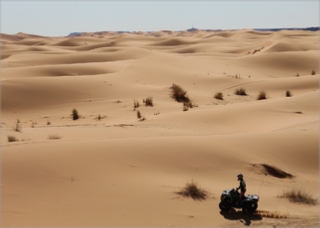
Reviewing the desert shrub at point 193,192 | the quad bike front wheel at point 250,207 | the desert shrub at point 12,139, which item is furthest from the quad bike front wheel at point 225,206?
the desert shrub at point 12,139

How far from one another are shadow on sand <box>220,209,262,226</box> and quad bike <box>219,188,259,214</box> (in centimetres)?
7

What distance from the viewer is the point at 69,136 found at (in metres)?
10.2

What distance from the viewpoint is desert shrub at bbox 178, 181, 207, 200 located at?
7135 mm

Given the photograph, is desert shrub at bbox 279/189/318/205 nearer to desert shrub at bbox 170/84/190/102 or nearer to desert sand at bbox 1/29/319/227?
desert sand at bbox 1/29/319/227

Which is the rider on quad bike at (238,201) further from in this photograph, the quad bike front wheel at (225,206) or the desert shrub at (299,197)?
the desert shrub at (299,197)

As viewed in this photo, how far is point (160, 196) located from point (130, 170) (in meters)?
1.06

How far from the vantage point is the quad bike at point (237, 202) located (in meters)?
6.71

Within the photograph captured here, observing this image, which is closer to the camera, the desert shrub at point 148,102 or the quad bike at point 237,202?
the quad bike at point 237,202

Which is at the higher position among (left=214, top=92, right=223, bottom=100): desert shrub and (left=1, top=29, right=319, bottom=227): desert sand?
(left=214, top=92, right=223, bottom=100): desert shrub

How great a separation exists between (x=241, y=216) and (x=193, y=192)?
901 millimetres

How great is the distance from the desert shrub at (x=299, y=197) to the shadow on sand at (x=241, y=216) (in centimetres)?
106

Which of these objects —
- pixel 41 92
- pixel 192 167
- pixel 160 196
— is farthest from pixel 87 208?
pixel 41 92

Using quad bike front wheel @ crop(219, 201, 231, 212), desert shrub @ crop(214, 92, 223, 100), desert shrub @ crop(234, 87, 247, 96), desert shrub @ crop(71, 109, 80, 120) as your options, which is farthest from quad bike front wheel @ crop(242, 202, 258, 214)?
desert shrub @ crop(234, 87, 247, 96)

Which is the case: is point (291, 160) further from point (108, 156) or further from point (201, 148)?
point (108, 156)
